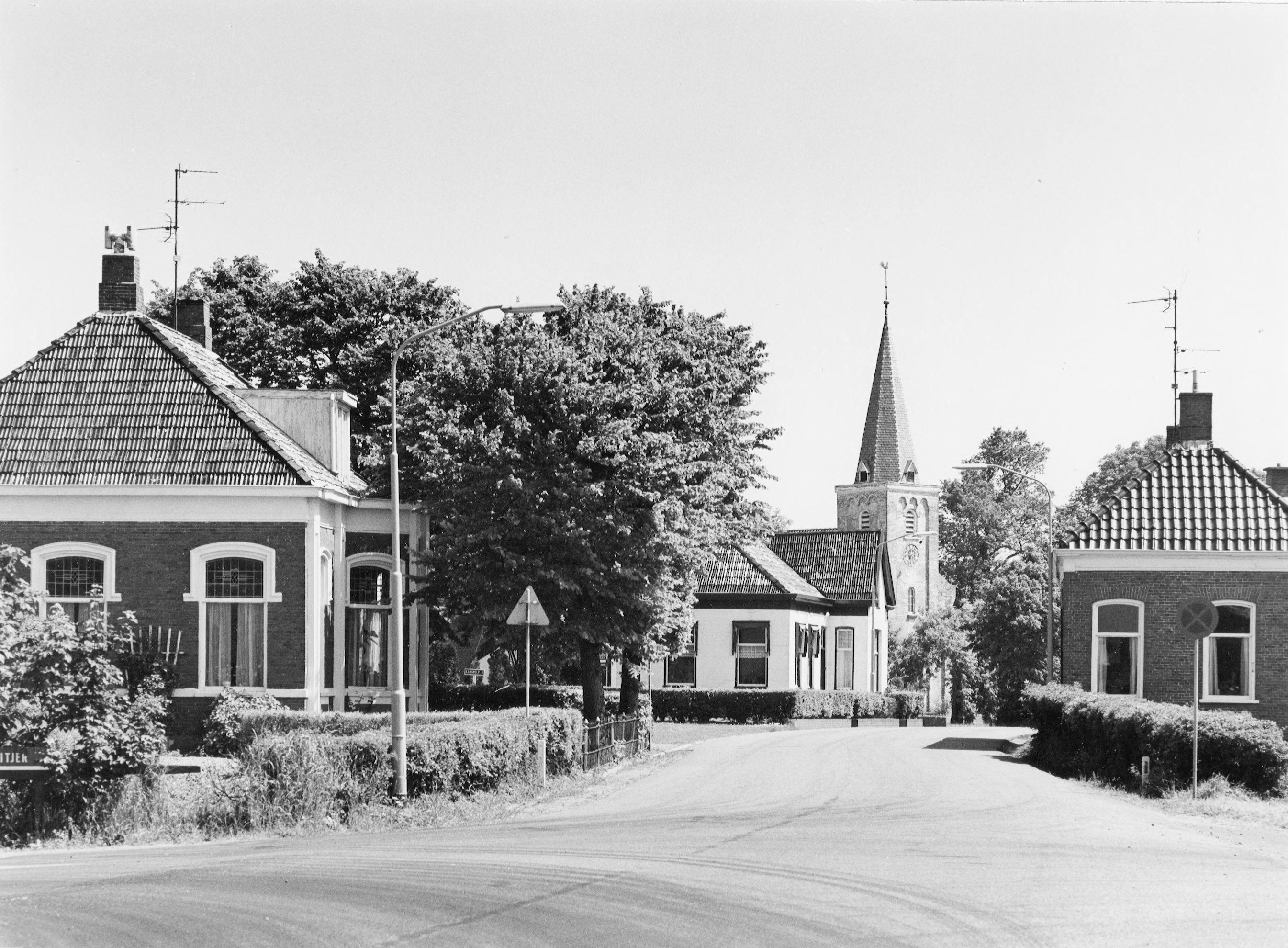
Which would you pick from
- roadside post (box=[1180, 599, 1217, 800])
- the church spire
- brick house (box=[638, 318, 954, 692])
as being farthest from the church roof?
roadside post (box=[1180, 599, 1217, 800])

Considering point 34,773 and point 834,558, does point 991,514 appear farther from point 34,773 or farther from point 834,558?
point 34,773

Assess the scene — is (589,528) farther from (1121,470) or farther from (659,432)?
(1121,470)

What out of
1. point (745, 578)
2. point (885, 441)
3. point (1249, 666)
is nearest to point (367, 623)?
point (1249, 666)

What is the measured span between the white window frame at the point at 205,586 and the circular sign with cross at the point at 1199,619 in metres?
15.9

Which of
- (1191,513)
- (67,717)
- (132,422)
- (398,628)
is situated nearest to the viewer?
(67,717)

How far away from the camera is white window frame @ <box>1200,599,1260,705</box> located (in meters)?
32.1

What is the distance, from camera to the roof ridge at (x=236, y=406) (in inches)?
1142

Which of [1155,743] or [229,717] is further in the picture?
Result: [229,717]

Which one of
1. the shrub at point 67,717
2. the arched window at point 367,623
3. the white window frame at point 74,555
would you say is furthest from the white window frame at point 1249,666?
the white window frame at point 74,555

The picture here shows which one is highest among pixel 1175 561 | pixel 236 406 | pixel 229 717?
pixel 236 406

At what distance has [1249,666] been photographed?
32.2 metres

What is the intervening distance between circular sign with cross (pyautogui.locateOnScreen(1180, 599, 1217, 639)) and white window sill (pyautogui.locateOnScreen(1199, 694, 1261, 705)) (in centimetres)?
1032

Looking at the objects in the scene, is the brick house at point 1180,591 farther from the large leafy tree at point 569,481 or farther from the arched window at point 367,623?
the arched window at point 367,623

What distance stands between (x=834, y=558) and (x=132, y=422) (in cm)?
4085
